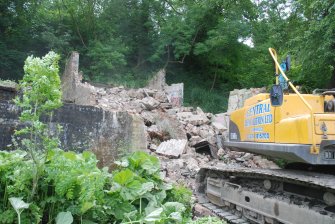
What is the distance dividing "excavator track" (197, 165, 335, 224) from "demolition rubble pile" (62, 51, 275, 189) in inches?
31.3

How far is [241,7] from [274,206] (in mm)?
19028

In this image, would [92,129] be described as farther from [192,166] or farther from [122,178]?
[192,166]

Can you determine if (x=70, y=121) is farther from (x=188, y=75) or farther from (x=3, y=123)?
(x=188, y=75)

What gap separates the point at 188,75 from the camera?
962 inches

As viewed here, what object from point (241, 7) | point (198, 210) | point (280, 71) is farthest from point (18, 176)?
point (241, 7)

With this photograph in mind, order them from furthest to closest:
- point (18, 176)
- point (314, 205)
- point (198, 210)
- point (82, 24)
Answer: point (82, 24) < point (198, 210) < point (314, 205) < point (18, 176)

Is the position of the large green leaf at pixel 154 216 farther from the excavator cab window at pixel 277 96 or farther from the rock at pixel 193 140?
the rock at pixel 193 140

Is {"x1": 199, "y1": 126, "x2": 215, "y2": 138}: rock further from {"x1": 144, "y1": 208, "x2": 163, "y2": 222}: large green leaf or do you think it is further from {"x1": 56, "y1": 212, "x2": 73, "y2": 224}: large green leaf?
{"x1": 56, "y1": 212, "x2": 73, "y2": 224}: large green leaf

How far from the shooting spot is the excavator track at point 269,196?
414 cm

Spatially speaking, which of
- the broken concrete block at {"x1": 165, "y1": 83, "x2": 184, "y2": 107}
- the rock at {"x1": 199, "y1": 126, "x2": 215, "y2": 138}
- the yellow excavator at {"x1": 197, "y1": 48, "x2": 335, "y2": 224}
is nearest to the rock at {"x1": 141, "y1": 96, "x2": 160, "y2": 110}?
the rock at {"x1": 199, "y1": 126, "x2": 215, "y2": 138}

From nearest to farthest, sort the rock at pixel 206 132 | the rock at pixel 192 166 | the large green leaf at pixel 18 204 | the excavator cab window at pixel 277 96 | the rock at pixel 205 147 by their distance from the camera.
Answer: the large green leaf at pixel 18 204 → the excavator cab window at pixel 277 96 → the rock at pixel 192 166 → the rock at pixel 205 147 → the rock at pixel 206 132

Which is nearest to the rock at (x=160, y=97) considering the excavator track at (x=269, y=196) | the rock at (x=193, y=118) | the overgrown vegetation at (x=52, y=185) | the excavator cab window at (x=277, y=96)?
the rock at (x=193, y=118)

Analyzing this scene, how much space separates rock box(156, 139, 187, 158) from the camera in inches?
330

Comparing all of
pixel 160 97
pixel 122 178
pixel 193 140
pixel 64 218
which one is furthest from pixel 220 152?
pixel 64 218
